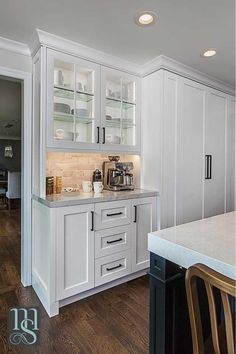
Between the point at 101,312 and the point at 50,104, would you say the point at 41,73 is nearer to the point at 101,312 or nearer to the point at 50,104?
the point at 50,104

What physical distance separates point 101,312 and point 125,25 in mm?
2501

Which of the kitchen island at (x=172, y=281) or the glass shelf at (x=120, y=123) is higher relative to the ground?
the glass shelf at (x=120, y=123)

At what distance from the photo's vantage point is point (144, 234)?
2.59 m

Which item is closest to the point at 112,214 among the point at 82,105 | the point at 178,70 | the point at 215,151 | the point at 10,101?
the point at 82,105

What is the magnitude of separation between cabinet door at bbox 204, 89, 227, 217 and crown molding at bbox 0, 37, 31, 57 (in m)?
2.35

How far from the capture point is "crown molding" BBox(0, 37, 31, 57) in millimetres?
2202

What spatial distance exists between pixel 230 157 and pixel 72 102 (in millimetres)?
2637

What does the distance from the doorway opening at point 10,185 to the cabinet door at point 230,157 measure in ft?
9.82

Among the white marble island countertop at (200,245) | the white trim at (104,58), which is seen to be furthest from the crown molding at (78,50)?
the white marble island countertop at (200,245)

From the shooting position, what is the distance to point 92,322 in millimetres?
1879

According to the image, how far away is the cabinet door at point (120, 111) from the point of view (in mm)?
2574

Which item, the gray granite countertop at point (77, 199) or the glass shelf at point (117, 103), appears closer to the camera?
the gray granite countertop at point (77, 199)

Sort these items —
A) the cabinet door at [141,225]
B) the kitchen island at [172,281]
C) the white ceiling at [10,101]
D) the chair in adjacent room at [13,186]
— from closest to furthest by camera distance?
1. the kitchen island at [172,281]
2. the cabinet door at [141,225]
3. the white ceiling at [10,101]
4. the chair in adjacent room at [13,186]

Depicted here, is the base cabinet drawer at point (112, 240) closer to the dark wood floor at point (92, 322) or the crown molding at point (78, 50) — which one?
the dark wood floor at point (92, 322)
